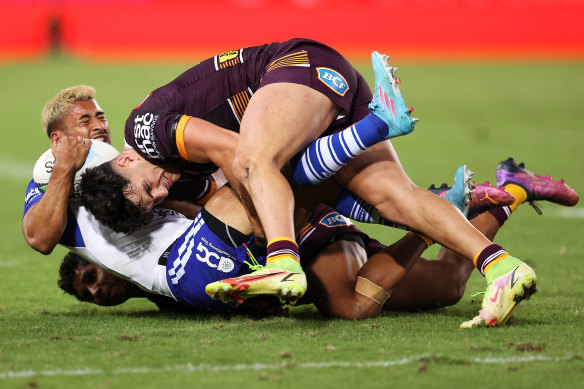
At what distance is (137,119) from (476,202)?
73.3 inches

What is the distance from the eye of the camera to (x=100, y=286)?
5.07 m

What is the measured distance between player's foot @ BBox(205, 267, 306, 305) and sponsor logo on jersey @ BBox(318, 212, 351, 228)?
996 millimetres

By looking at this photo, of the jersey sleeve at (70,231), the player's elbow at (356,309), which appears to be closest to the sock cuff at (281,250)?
the player's elbow at (356,309)

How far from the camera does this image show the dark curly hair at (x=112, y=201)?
4590 millimetres

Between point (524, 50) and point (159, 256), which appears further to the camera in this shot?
point (524, 50)

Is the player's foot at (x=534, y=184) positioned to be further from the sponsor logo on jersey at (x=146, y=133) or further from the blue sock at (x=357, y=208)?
the sponsor logo on jersey at (x=146, y=133)

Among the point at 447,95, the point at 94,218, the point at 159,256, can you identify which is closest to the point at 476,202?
the point at 159,256

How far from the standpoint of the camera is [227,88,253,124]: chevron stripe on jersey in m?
4.91

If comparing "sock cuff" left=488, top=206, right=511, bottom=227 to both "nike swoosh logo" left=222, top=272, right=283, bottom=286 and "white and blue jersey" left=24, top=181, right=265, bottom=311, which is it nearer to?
"white and blue jersey" left=24, top=181, right=265, bottom=311

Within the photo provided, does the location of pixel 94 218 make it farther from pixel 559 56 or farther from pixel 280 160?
pixel 559 56

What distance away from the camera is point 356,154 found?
445cm

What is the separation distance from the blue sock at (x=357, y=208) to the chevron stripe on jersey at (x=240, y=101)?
2.34ft

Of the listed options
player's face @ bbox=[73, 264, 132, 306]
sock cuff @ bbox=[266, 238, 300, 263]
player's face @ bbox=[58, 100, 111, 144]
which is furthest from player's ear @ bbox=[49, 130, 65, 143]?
sock cuff @ bbox=[266, 238, 300, 263]

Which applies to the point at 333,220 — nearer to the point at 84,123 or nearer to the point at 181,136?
the point at 181,136
